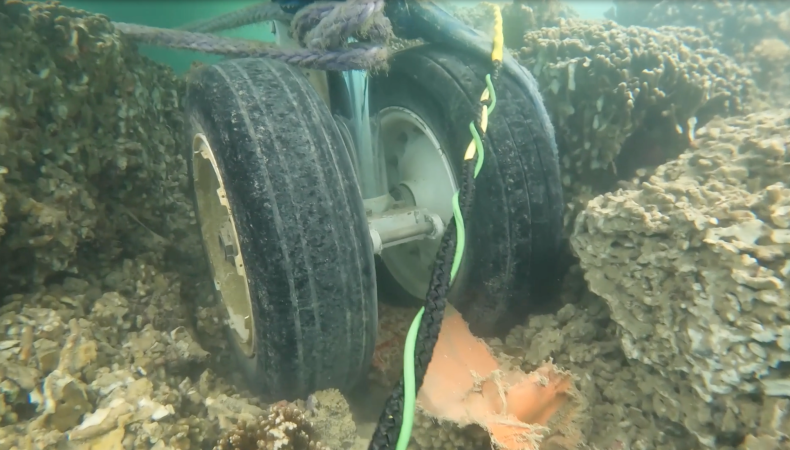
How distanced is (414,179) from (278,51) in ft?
2.89

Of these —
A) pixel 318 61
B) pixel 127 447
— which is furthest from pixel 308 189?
pixel 127 447

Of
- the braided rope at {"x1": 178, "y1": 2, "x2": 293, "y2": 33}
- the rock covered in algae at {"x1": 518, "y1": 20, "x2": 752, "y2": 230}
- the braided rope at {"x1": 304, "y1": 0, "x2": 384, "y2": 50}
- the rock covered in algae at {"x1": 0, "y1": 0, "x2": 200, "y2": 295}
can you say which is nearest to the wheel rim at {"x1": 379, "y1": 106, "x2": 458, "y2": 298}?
the braided rope at {"x1": 304, "y1": 0, "x2": 384, "y2": 50}

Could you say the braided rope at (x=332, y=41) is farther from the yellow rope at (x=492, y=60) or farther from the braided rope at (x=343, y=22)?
the yellow rope at (x=492, y=60)

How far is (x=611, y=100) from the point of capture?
9.05 feet

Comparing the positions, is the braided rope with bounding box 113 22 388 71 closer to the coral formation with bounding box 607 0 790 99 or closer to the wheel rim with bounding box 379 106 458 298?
the wheel rim with bounding box 379 106 458 298

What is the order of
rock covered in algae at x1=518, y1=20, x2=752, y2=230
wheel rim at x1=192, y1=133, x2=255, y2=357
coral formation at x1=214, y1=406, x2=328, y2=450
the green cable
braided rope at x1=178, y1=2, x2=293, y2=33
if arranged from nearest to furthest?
the green cable < coral formation at x1=214, y1=406, x2=328, y2=450 < wheel rim at x1=192, y1=133, x2=255, y2=357 < braided rope at x1=178, y1=2, x2=293, y2=33 < rock covered in algae at x1=518, y1=20, x2=752, y2=230

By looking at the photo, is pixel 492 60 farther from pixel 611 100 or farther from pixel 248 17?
pixel 248 17

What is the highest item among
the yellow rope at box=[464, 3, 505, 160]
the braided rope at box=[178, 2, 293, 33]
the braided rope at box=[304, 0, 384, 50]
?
the braided rope at box=[178, 2, 293, 33]

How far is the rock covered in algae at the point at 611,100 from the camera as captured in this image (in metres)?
2.66

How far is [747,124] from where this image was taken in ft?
7.10

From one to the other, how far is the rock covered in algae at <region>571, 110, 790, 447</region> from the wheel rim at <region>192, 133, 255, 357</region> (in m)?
1.45

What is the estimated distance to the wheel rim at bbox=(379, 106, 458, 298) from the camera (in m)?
2.08

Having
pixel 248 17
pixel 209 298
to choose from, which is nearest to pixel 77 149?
pixel 209 298

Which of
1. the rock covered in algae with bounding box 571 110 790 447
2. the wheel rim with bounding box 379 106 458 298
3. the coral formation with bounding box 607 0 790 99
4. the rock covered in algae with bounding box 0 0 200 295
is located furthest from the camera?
the coral formation with bounding box 607 0 790 99
